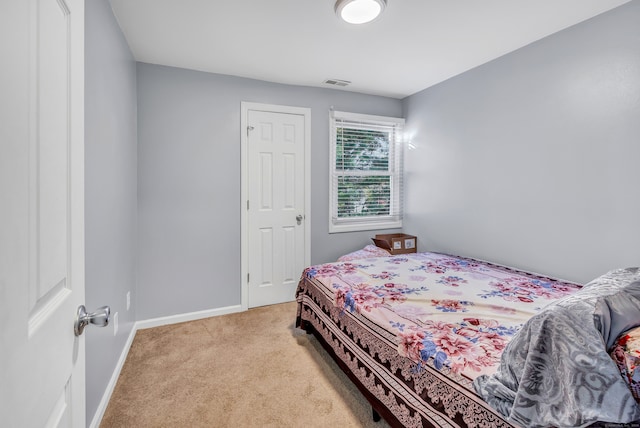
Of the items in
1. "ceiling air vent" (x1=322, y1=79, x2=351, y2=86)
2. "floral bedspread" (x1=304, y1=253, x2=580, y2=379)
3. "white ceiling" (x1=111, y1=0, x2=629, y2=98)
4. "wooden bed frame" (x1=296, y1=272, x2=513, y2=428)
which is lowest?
"wooden bed frame" (x1=296, y1=272, x2=513, y2=428)

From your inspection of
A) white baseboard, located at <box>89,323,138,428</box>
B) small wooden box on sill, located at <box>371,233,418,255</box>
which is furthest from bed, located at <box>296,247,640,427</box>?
white baseboard, located at <box>89,323,138,428</box>

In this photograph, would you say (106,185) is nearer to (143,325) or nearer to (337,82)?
(143,325)

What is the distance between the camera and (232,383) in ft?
6.98

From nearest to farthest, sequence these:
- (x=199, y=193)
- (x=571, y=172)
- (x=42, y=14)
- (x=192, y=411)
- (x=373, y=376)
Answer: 1. (x=42, y=14)
2. (x=373, y=376)
3. (x=192, y=411)
4. (x=571, y=172)
5. (x=199, y=193)

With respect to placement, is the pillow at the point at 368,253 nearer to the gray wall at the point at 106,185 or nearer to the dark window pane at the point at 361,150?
the dark window pane at the point at 361,150

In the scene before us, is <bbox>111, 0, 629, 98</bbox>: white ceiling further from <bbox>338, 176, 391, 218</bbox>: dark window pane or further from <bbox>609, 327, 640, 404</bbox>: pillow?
<bbox>609, 327, 640, 404</bbox>: pillow

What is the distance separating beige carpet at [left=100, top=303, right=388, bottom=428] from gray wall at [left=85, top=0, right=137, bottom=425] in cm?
22

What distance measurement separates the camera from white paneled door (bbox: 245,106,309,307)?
3416 mm

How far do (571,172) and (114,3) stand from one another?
3446mm

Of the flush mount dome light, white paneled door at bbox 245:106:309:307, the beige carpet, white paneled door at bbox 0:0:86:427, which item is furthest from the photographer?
white paneled door at bbox 245:106:309:307

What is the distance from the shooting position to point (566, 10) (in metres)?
2.16

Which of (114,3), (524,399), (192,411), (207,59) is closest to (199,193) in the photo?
(207,59)

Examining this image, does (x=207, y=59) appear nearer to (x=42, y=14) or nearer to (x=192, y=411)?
(x=42, y=14)

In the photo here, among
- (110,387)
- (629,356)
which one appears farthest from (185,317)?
(629,356)
